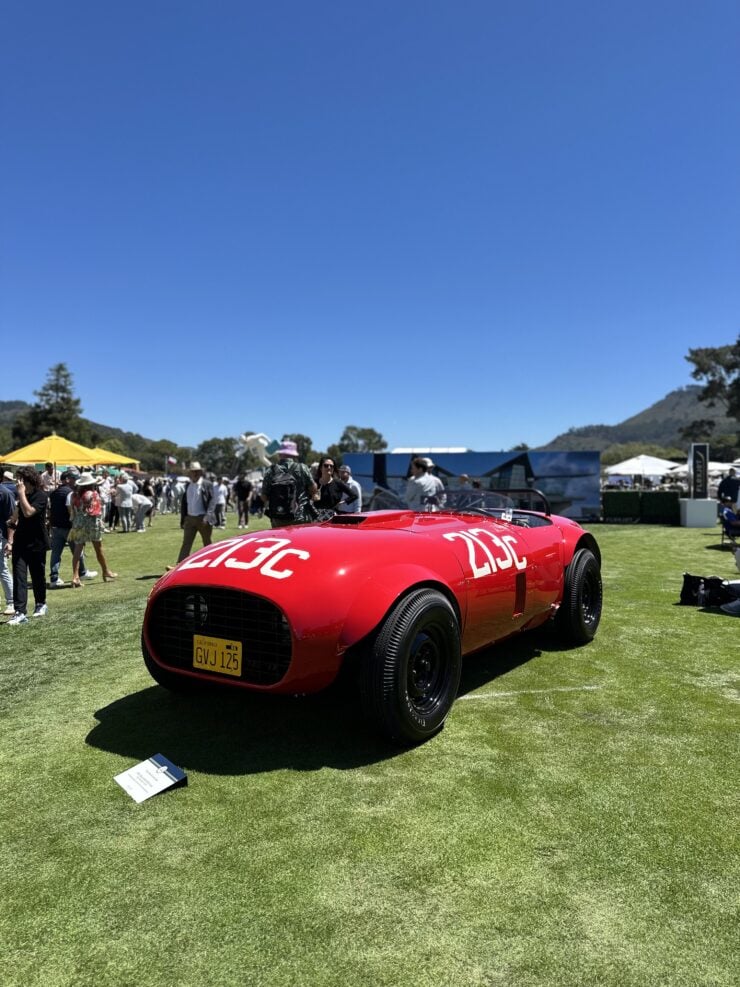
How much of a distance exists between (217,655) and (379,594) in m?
0.86

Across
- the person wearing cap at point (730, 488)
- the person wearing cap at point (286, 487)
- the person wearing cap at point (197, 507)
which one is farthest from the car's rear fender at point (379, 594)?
the person wearing cap at point (730, 488)

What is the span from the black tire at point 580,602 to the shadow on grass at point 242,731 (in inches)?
43.1

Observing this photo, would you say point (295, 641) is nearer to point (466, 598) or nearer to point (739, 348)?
point (466, 598)

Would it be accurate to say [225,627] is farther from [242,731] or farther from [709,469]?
[709,469]

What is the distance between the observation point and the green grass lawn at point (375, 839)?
1.74 m

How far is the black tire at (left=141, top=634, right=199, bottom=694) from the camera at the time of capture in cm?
347

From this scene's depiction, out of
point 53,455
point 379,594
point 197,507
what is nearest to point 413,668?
point 379,594

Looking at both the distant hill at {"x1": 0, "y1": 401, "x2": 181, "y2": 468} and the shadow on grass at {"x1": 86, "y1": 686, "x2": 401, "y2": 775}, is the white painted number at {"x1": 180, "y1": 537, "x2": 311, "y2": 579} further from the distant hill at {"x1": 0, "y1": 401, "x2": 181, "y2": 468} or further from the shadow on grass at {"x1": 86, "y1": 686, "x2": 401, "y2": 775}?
the distant hill at {"x1": 0, "y1": 401, "x2": 181, "y2": 468}

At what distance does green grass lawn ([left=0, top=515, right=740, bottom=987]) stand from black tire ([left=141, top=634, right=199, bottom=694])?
131 millimetres

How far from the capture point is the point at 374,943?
178cm

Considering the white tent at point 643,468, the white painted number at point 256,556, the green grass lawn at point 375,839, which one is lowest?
the green grass lawn at point 375,839

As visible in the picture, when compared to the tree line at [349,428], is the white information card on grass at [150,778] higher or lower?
lower

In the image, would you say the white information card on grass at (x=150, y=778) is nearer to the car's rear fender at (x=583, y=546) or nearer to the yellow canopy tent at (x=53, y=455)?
the car's rear fender at (x=583, y=546)

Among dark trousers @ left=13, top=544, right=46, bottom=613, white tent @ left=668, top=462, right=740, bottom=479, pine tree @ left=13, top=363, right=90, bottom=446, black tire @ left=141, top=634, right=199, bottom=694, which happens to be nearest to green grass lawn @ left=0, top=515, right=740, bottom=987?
black tire @ left=141, top=634, right=199, bottom=694
